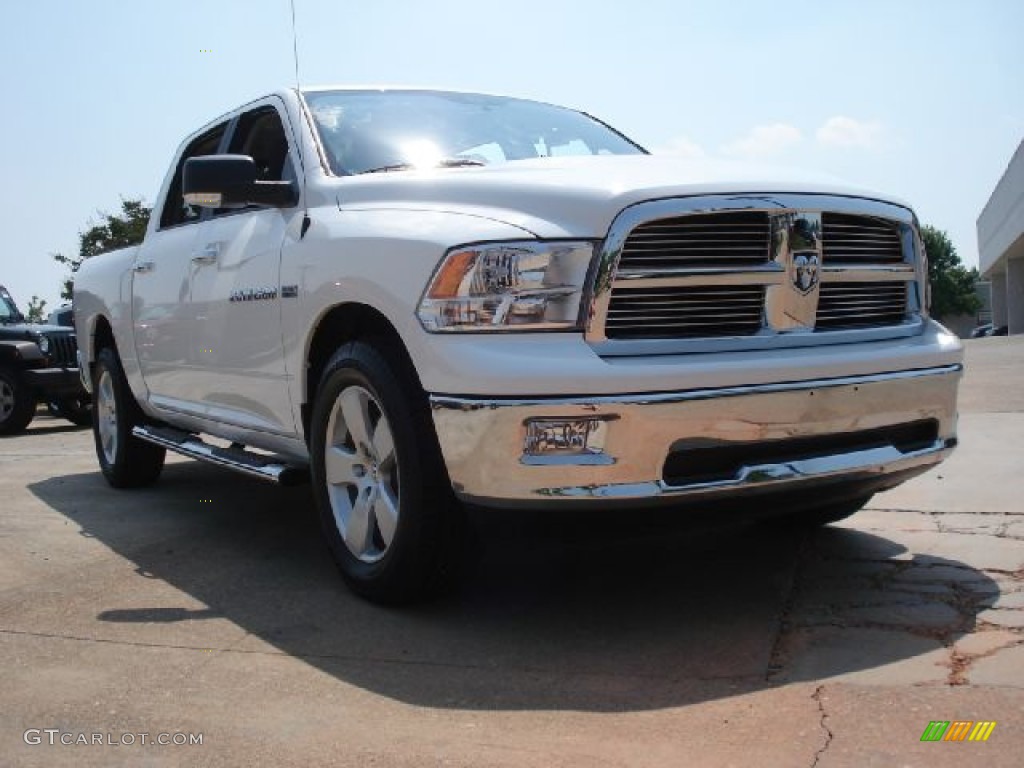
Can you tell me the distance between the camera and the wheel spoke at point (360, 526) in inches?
154

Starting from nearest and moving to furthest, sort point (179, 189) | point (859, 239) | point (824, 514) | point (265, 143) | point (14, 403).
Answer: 1. point (859, 239)
2. point (824, 514)
3. point (265, 143)
4. point (179, 189)
5. point (14, 403)

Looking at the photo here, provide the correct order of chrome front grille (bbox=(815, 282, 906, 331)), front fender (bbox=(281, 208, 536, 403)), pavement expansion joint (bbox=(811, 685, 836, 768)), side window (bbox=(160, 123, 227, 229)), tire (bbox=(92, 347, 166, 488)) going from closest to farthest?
pavement expansion joint (bbox=(811, 685, 836, 768))
front fender (bbox=(281, 208, 536, 403))
chrome front grille (bbox=(815, 282, 906, 331))
side window (bbox=(160, 123, 227, 229))
tire (bbox=(92, 347, 166, 488))

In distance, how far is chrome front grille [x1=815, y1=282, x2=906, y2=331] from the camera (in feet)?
12.3

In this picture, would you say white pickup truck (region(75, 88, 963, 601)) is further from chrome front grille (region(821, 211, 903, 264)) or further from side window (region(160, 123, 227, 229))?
side window (region(160, 123, 227, 229))

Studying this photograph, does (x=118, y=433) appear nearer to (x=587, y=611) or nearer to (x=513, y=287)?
(x=587, y=611)

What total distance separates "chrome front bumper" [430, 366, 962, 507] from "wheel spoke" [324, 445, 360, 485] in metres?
0.71

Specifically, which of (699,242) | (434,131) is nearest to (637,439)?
(699,242)

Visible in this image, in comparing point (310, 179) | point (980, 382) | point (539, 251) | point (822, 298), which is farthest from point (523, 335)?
point (980, 382)

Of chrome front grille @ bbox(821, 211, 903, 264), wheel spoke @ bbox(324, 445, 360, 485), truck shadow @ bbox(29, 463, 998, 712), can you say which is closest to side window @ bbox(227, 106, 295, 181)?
wheel spoke @ bbox(324, 445, 360, 485)

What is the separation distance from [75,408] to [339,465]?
9.28 m

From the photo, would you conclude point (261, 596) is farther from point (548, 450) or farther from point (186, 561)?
point (548, 450)

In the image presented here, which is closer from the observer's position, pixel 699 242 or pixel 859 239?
pixel 699 242

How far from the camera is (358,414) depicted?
3.88 meters

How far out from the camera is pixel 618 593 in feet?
13.0
